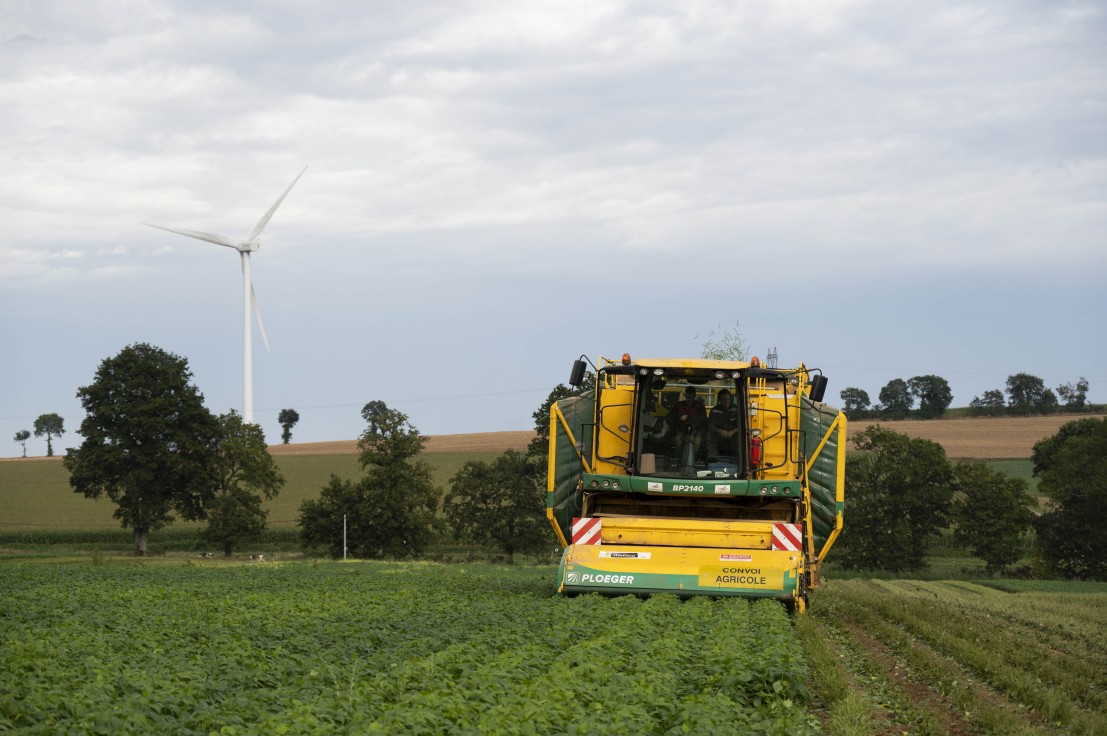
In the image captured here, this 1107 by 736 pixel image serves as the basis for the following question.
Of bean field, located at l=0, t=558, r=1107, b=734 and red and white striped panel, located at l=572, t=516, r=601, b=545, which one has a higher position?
red and white striped panel, located at l=572, t=516, r=601, b=545

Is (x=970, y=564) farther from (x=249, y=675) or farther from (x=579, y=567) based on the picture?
(x=249, y=675)

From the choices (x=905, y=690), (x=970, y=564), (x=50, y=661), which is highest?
(x=50, y=661)

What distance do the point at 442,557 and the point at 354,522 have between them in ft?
18.7

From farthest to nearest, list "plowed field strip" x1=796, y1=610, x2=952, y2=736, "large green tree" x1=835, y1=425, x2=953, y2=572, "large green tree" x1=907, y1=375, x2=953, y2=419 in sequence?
"large green tree" x1=907, y1=375, x2=953, y2=419 → "large green tree" x1=835, y1=425, x2=953, y2=572 → "plowed field strip" x1=796, y1=610, x2=952, y2=736

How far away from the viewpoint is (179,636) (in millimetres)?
12203

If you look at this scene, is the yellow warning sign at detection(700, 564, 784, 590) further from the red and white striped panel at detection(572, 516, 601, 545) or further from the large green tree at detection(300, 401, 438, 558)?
the large green tree at detection(300, 401, 438, 558)

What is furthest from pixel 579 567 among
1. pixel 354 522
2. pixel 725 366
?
pixel 354 522

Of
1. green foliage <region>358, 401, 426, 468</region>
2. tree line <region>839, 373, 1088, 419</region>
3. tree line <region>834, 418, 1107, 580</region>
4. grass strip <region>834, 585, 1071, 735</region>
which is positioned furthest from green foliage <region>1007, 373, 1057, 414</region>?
grass strip <region>834, 585, 1071, 735</region>

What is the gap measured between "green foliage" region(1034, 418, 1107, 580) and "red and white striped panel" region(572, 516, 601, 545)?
50164 millimetres

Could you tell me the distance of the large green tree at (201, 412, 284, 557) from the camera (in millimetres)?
61312

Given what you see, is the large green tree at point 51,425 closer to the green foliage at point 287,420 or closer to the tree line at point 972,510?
the green foliage at point 287,420

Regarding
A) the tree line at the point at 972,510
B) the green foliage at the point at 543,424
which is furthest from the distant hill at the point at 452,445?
the tree line at the point at 972,510

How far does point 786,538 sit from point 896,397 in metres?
103

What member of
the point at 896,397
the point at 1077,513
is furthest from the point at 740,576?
the point at 896,397
